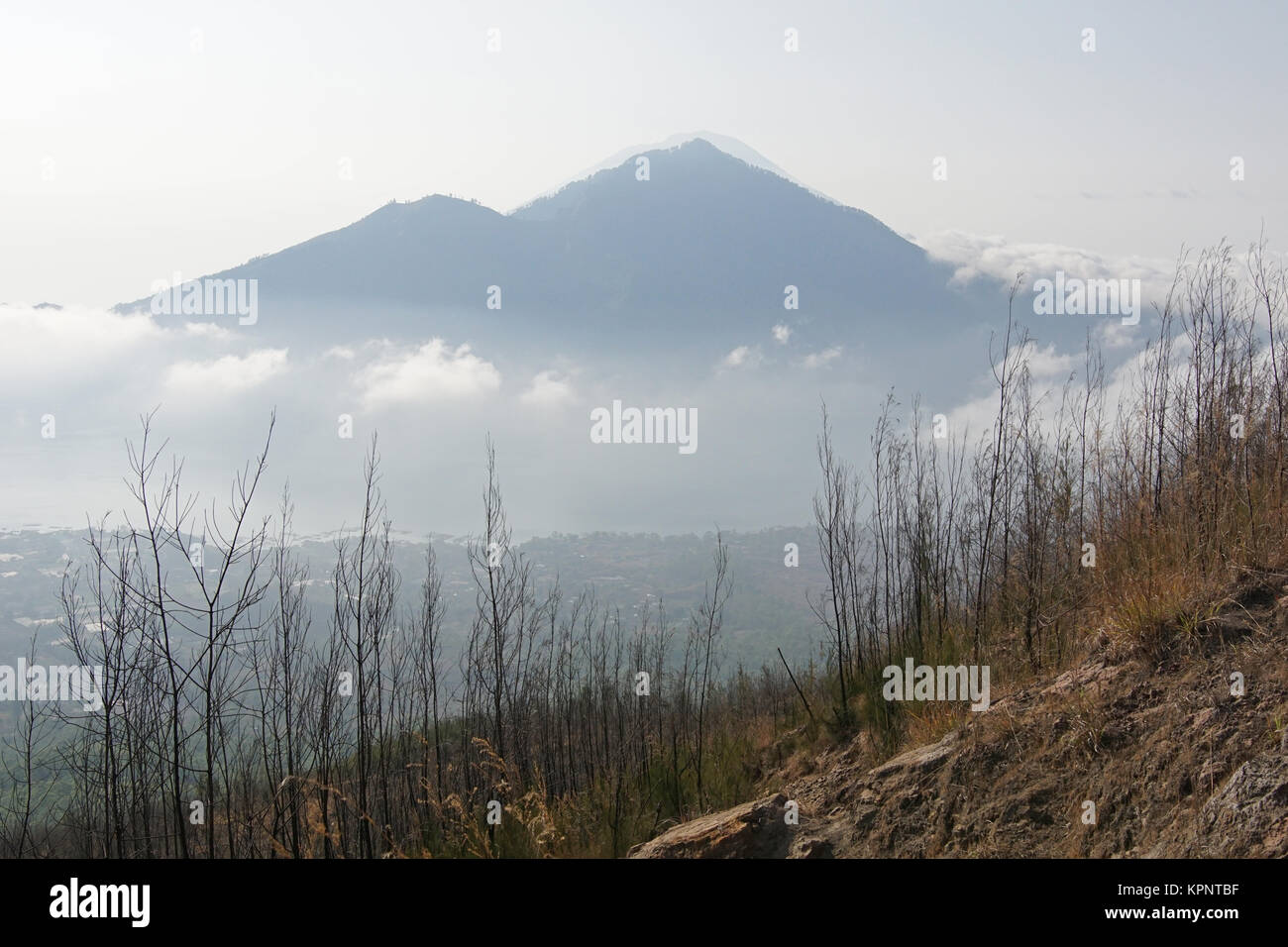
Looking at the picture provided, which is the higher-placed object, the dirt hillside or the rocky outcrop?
the dirt hillside

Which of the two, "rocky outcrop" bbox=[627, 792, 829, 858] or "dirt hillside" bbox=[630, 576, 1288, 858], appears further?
"rocky outcrop" bbox=[627, 792, 829, 858]

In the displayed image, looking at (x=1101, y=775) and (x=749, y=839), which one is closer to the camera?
(x=1101, y=775)

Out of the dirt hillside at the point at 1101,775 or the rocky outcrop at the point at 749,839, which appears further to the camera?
the rocky outcrop at the point at 749,839

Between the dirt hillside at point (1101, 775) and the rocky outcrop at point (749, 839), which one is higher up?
the dirt hillside at point (1101, 775)

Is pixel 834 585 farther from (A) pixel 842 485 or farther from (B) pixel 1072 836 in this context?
(B) pixel 1072 836

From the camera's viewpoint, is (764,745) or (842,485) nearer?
(764,745)

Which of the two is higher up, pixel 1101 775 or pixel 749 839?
pixel 1101 775

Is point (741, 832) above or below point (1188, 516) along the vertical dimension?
below

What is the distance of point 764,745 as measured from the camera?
11969 millimetres

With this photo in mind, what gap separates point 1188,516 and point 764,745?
7.20 metres

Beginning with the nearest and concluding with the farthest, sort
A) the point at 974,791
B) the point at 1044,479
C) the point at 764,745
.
→ 1. the point at 974,791
2. the point at 1044,479
3. the point at 764,745
